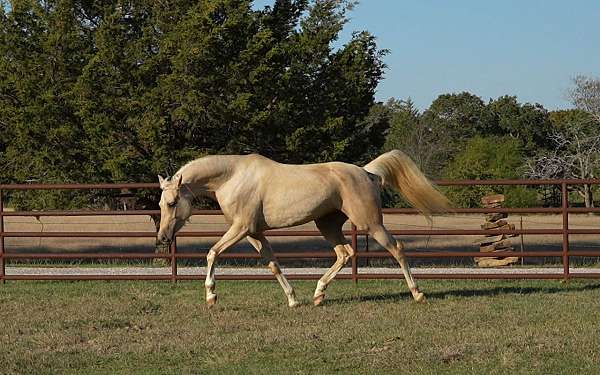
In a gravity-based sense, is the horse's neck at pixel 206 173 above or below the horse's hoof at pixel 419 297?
above

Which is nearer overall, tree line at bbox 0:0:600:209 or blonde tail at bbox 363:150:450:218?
blonde tail at bbox 363:150:450:218

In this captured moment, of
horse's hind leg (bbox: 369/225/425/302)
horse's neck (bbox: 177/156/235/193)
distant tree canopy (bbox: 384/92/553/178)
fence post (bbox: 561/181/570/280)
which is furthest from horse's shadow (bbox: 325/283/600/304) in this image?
distant tree canopy (bbox: 384/92/553/178)

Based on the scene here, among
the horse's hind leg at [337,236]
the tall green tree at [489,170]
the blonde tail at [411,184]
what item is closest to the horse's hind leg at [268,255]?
the horse's hind leg at [337,236]

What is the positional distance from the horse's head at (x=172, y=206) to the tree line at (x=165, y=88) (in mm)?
9883

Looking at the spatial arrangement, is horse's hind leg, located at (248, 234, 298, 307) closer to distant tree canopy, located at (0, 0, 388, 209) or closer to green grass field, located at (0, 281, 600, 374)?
green grass field, located at (0, 281, 600, 374)

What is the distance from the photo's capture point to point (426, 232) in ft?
41.3

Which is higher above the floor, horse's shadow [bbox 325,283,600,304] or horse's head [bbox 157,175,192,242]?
horse's head [bbox 157,175,192,242]

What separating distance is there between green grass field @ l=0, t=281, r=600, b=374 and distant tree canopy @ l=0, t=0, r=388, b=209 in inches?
349

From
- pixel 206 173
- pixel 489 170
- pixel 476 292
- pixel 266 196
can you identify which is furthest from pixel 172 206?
pixel 489 170

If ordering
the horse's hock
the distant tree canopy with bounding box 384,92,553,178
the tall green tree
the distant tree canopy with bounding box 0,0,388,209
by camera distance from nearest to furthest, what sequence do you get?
the horse's hock
the distant tree canopy with bounding box 0,0,388,209
the tall green tree
the distant tree canopy with bounding box 384,92,553,178

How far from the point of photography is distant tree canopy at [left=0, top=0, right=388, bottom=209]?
65.6 ft

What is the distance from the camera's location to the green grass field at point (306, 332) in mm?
6676

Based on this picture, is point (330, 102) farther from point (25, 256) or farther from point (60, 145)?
point (25, 256)

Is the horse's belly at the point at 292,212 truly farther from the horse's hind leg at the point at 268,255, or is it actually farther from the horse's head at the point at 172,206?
the horse's head at the point at 172,206
